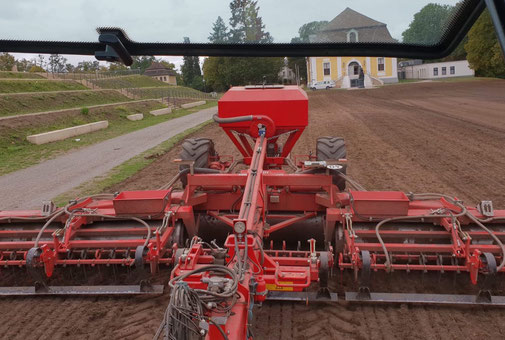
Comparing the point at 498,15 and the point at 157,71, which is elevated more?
the point at 157,71

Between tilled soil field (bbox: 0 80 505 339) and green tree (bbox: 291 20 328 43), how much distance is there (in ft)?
9.38

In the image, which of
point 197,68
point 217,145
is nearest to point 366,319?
point 217,145

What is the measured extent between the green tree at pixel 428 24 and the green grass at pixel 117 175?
783cm

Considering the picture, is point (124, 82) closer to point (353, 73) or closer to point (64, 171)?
point (353, 73)

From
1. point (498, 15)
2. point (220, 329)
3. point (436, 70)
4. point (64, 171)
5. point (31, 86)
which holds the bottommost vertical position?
point (220, 329)

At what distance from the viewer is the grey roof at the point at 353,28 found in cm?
132

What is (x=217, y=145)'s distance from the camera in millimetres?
14258

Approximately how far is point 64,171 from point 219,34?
36.4 ft

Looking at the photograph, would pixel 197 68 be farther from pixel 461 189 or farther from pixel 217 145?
pixel 461 189

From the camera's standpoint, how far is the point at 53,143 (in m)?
16.7

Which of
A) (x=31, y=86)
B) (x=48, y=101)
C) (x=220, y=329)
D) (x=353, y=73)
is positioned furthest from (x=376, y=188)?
(x=353, y=73)

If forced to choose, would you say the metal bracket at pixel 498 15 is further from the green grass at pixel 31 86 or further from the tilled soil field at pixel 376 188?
the green grass at pixel 31 86

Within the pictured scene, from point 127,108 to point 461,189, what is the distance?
Result: 24.0 meters

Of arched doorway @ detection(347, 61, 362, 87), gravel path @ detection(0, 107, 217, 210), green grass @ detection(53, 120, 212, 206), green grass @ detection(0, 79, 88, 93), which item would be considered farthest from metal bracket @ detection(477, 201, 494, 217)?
arched doorway @ detection(347, 61, 362, 87)
